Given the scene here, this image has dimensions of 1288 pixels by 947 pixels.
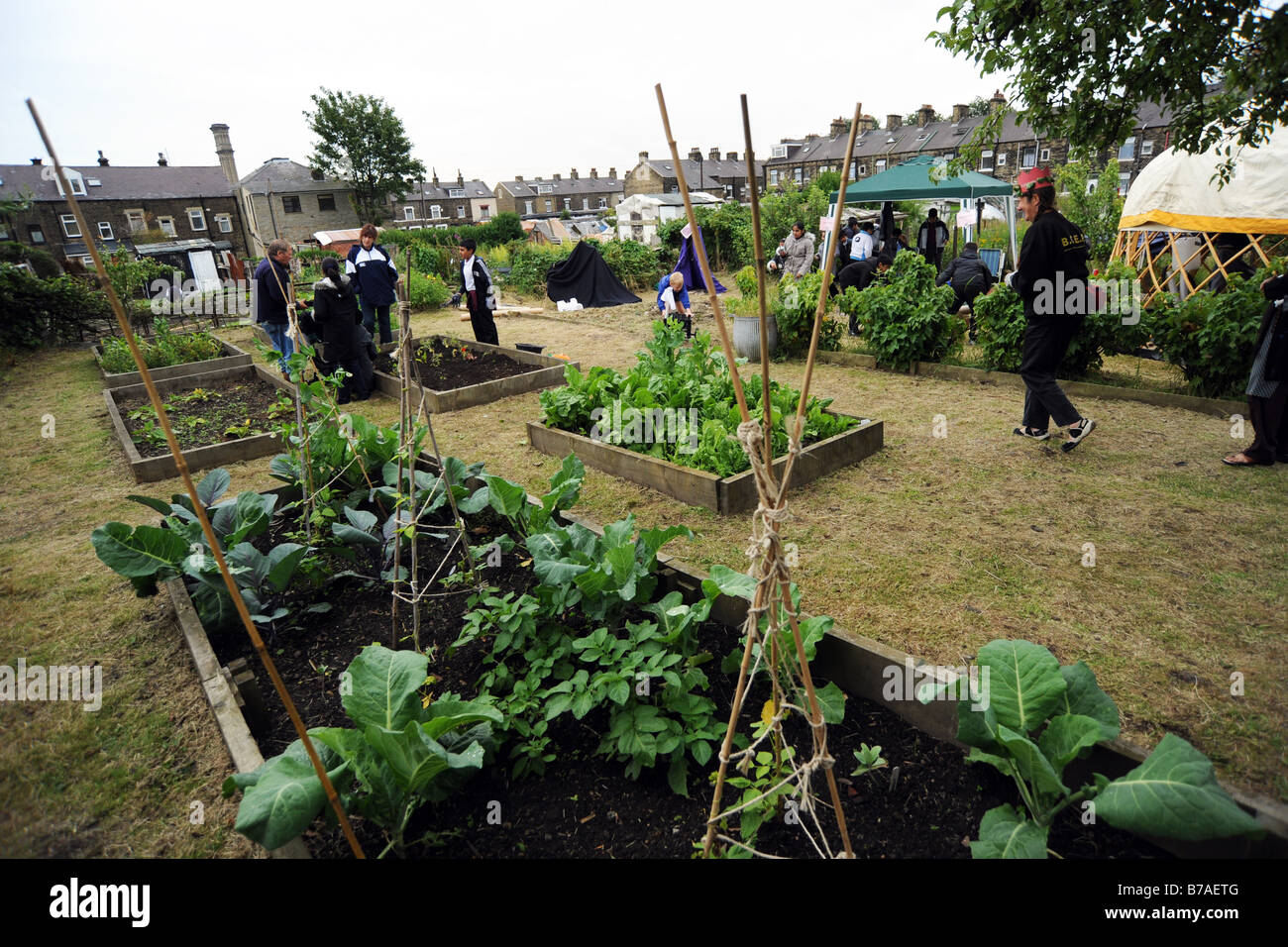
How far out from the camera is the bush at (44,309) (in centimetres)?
1343

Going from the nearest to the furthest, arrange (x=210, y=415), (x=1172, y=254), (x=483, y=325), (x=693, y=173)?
(x=210, y=415), (x=483, y=325), (x=1172, y=254), (x=693, y=173)

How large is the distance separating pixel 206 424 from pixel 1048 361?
9097mm

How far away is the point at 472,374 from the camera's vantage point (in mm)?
9562

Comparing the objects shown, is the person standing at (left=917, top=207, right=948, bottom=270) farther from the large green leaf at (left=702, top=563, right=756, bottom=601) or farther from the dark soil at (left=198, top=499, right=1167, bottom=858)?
the dark soil at (left=198, top=499, right=1167, bottom=858)

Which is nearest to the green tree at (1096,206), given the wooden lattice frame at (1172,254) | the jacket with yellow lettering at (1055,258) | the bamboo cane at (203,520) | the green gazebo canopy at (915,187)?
the green gazebo canopy at (915,187)

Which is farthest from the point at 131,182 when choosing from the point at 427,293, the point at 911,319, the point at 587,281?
the point at 911,319

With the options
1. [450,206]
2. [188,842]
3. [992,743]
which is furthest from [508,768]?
[450,206]

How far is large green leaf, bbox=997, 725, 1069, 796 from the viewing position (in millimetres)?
1928

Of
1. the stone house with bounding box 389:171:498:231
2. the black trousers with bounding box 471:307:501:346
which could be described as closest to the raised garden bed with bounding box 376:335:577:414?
the black trousers with bounding box 471:307:501:346

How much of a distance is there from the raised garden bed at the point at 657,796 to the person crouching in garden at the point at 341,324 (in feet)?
20.1

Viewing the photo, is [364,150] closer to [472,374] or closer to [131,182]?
[131,182]

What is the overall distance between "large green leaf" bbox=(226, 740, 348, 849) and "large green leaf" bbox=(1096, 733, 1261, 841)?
7.39 ft

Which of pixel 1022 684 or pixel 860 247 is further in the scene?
pixel 860 247
